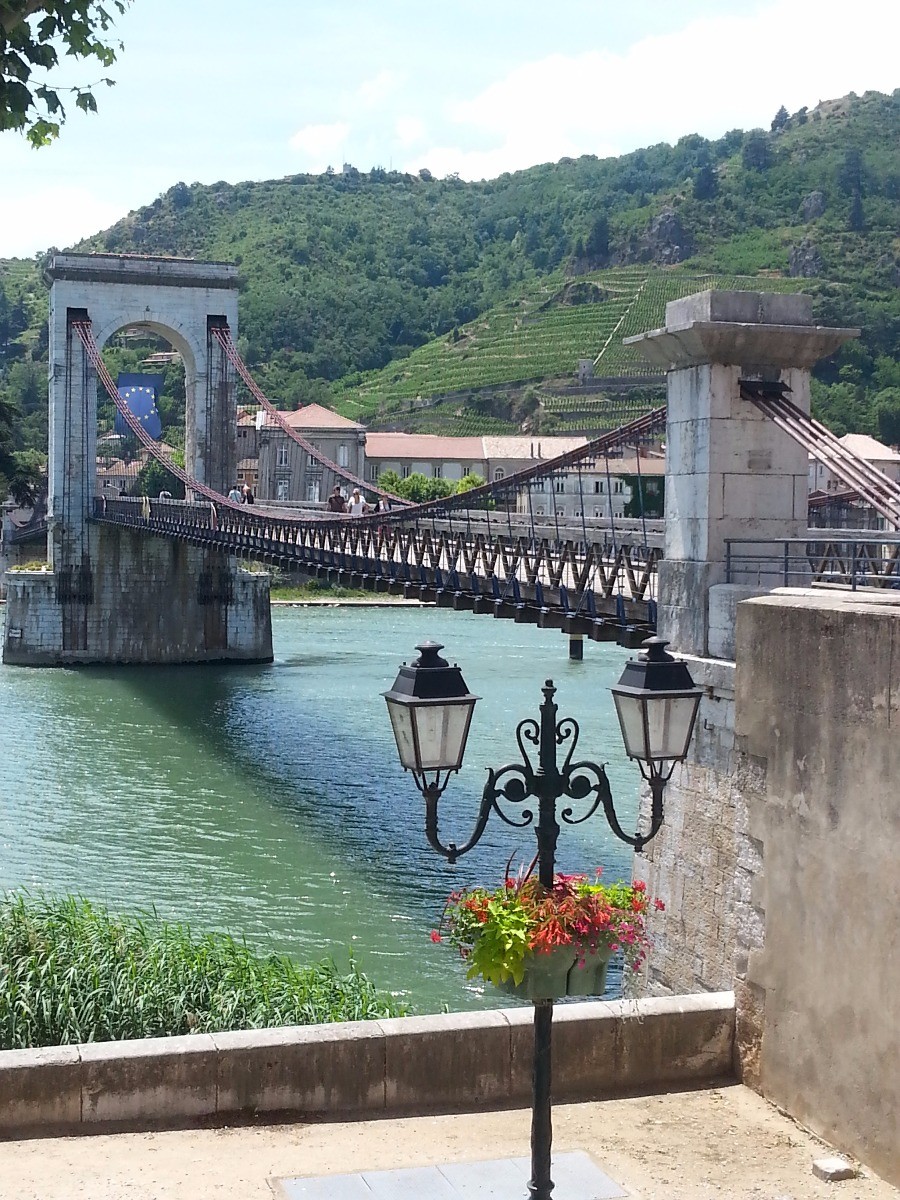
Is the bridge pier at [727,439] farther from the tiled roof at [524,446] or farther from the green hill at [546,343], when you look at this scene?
the green hill at [546,343]

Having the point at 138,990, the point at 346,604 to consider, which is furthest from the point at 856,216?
the point at 138,990

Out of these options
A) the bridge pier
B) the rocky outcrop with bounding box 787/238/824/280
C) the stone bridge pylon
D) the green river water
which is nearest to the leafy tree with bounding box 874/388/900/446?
the rocky outcrop with bounding box 787/238/824/280

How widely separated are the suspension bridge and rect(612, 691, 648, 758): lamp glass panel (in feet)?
12.9

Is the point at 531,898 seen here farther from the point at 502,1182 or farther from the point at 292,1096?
the point at 292,1096

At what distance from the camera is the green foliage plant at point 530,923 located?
463 cm

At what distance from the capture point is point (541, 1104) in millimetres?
4688

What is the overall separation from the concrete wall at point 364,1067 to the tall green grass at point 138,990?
2.16 m

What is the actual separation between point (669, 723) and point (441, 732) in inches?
30.9

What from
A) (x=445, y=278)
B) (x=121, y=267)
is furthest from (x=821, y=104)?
(x=121, y=267)

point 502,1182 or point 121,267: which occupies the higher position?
point 121,267

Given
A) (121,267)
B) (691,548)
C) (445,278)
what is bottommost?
(691,548)

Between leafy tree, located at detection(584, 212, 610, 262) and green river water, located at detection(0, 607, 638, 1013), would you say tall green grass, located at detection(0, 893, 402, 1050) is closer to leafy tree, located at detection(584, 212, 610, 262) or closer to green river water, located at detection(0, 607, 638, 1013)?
green river water, located at detection(0, 607, 638, 1013)

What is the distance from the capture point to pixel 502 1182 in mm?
5336

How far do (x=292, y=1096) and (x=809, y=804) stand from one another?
232 centimetres
